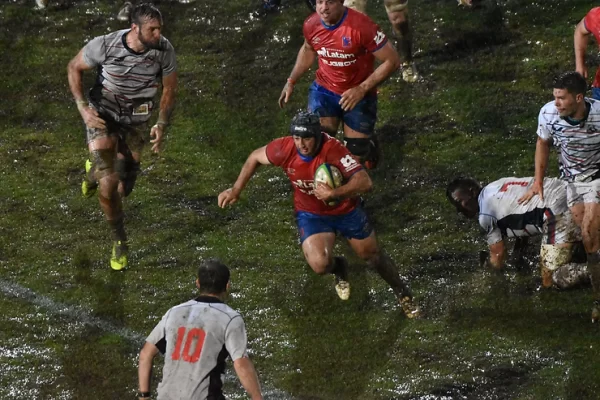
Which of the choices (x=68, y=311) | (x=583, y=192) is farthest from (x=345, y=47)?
(x=68, y=311)

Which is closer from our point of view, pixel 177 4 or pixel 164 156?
pixel 164 156

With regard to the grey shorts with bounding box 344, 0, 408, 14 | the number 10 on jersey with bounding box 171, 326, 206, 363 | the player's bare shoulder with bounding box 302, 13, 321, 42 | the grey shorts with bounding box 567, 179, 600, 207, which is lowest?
the grey shorts with bounding box 344, 0, 408, 14

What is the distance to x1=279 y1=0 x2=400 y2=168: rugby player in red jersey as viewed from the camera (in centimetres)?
976

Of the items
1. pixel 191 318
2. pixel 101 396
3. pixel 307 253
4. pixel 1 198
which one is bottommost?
pixel 1 198

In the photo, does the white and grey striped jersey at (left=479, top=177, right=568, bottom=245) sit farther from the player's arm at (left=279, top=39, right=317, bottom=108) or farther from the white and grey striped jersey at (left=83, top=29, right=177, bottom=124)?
the white and grey striped jersey at (left=83, top=29, right=177, bottom=124)

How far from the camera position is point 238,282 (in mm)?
9977

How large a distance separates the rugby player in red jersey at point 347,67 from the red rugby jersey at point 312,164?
A: 128 centimetres

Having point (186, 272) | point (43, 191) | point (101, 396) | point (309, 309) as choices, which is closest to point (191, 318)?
point (101, 396)

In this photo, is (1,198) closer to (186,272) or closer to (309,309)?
(186,272)

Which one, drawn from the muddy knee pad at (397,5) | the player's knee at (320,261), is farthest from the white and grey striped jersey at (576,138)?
the muddy knee pad at (397,5)

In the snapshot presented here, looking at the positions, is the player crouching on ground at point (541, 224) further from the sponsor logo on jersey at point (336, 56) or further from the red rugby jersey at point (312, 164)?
the sponsor logo on jersey at point (336, 56)

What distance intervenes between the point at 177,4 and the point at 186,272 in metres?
6.88

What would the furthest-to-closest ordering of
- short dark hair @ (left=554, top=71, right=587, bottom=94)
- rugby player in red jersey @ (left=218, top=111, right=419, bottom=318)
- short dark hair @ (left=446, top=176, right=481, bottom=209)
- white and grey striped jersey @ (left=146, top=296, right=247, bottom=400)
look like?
short dark hair @ (left=446, top=176, right=481, bottom=209)
short dark hair @ (left=554, top=71, right=587, bottom=94)
rugby player in red jersey @ (left=218, top=111, right=419, bottom=318)
white and grey striped jersey @ (left=146, top=296, right=247, bottom=400)

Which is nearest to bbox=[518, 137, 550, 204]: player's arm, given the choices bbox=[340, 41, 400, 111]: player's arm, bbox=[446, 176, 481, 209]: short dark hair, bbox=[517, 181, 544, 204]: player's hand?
bbox=[517, 181, 544, 204]: player's hand
